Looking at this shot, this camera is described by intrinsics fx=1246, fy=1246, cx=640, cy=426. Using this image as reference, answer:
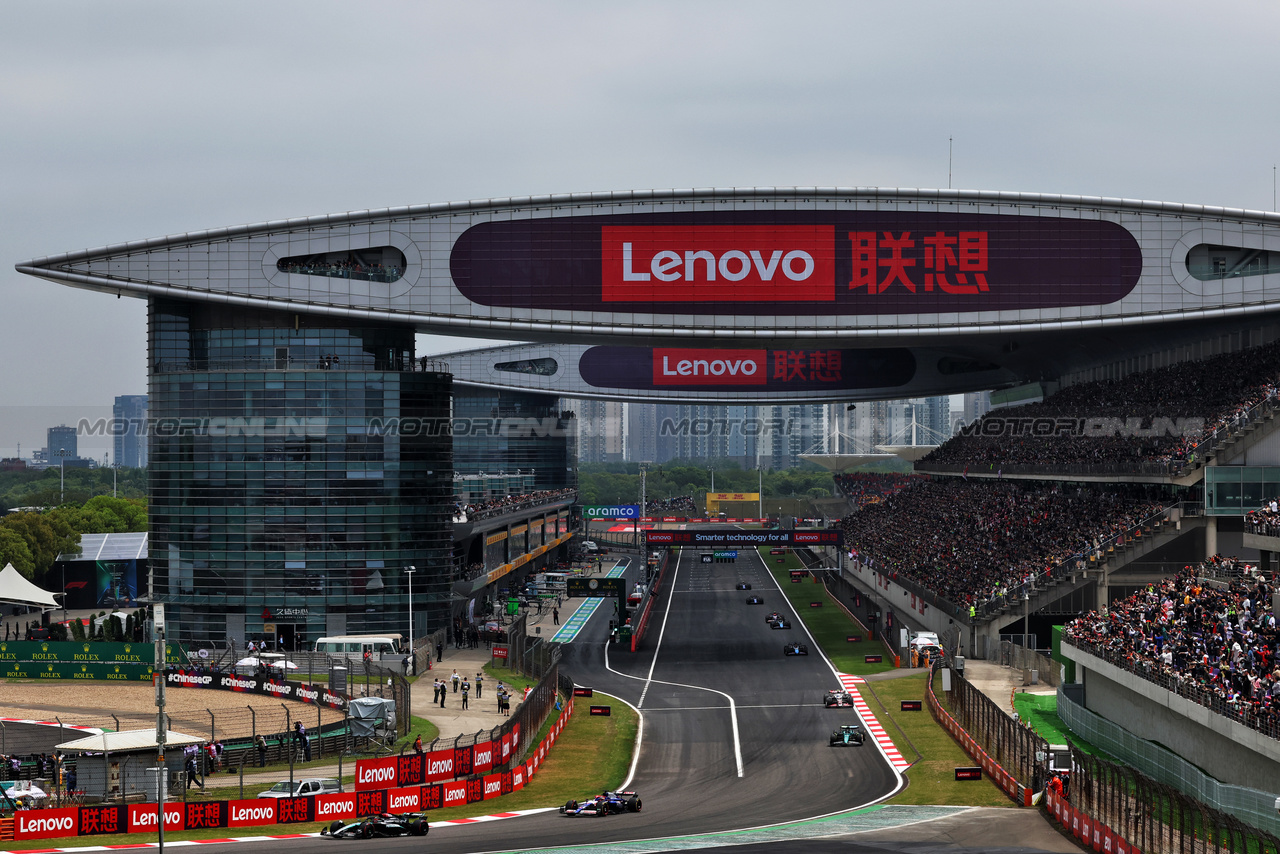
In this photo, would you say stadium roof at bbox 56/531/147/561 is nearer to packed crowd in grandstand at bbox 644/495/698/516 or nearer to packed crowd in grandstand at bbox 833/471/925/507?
packed crowd in grandstand at bbox 833/471/925/507

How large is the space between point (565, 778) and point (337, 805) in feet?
29.5

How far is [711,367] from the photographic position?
9944 centimetres

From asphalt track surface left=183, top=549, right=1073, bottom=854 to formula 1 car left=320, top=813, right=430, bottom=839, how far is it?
0.45 meters

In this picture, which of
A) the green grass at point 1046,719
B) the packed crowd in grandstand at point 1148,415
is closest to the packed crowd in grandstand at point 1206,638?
the green grass at point 1046,719

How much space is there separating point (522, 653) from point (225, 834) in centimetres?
3125

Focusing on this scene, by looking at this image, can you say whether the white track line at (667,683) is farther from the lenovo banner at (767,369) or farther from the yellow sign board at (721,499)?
the yellow sign board at (721,499)

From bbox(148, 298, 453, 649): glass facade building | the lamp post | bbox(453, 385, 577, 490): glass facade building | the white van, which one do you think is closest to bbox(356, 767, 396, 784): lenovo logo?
the lamp post

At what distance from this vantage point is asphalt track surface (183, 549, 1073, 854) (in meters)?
30.0

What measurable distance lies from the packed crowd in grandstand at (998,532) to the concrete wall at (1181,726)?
43.9ft

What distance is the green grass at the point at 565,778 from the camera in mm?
31016

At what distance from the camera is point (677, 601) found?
97500 mm

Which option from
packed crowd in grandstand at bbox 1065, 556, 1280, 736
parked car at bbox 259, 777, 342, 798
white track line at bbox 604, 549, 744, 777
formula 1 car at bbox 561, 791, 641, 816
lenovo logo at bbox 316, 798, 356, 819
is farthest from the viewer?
white track line at bbox 604, 549, 744, 777

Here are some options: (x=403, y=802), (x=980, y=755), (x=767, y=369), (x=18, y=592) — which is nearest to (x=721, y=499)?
(x=767, y=369)

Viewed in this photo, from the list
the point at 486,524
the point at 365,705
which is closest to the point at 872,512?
the point at 486,524
